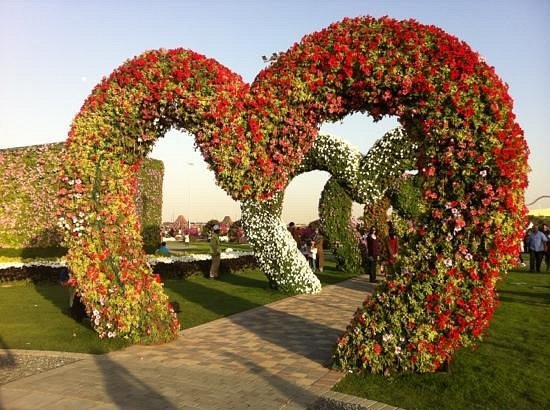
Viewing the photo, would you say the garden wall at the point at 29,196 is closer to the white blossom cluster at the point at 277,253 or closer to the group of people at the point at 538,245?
the white blossom cluster at the point at 277,253

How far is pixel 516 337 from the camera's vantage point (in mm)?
7992

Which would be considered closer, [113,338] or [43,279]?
[113,338]

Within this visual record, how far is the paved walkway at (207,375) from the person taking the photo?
5.02m

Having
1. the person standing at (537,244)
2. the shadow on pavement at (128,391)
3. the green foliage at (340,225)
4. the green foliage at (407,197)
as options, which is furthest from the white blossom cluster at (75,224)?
the person standing at (537,244)

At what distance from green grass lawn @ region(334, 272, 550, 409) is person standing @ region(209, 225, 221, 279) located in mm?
9883

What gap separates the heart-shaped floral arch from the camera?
5570 millimetres

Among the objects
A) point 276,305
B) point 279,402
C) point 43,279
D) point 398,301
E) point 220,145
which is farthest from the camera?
point 43,279

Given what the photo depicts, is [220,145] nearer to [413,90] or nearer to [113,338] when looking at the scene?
[413,90]

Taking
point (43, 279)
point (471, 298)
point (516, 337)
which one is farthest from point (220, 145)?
point (43, 279)

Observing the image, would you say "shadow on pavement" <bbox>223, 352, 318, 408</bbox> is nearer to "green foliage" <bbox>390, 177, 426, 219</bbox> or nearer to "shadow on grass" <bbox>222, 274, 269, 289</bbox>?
"shadow on grass" <bbox>222, 274, 269, 289</bbox>

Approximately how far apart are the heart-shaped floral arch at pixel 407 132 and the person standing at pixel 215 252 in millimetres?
9220

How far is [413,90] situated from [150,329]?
17.1ft

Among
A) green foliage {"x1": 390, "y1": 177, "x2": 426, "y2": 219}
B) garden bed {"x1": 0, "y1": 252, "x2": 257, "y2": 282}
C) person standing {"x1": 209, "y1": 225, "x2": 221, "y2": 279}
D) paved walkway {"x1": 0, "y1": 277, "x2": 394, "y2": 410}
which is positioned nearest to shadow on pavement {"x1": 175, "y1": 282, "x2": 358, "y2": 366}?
paved walkway {"x1": 0, "y1": 277, "x2": 394, "y2": 410}

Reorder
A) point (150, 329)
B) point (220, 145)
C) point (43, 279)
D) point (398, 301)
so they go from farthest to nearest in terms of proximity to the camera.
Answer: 1. point (43, 279)
2. point (150, 329)
3. point (220, 145)
4. point (398, 301)
